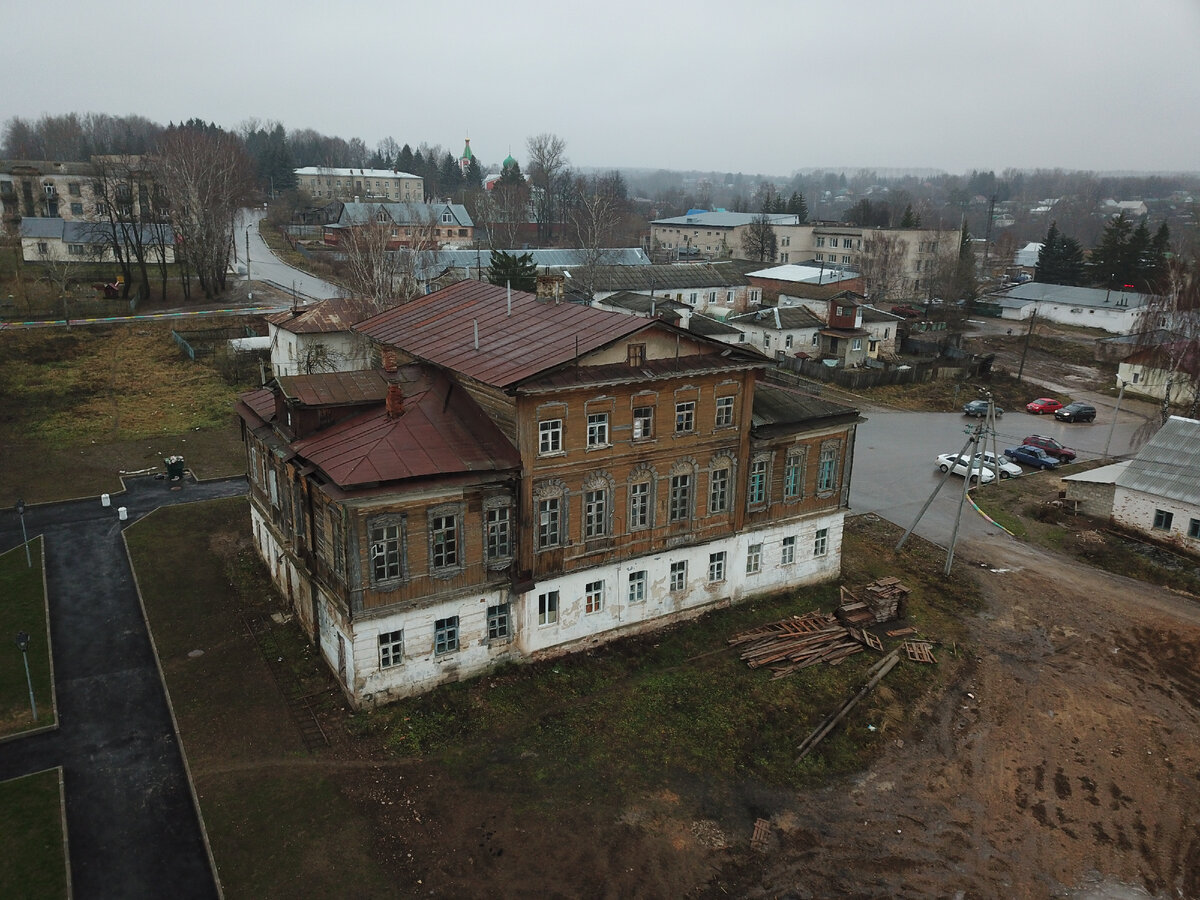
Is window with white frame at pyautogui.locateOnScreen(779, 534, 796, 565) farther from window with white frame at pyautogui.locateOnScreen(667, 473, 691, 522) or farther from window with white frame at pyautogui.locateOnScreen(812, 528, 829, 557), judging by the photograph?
window with white frame at pyautogui.locateOnScreen(667, 473, 691, 522)

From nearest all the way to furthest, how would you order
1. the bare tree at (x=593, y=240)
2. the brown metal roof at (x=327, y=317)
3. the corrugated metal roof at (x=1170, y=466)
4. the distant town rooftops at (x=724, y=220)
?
the corrugated metal roof at (x=1170, y=466) → the brown metal roof at (x=327, y=317) → the bare tree at (x=593, y=240) → the distant town rooftops at (x=724, y=220)

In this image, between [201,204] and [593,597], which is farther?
[201,204]

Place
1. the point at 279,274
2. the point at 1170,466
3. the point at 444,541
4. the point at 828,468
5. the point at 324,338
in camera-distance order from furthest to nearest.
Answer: the point at 279,274, the point at 324,338, the point at 1170,466, the point at 828,468, the point at 444,541

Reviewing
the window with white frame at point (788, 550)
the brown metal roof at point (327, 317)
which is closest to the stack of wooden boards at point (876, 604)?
the window with white frame at point (788, 550)

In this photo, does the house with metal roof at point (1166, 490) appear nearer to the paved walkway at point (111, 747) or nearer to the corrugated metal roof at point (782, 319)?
the corrugated metal roof at point (782, 319)

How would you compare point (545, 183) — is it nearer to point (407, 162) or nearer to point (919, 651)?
point (407, 162)

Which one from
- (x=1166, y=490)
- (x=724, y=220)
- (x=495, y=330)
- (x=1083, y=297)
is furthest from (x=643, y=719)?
(x=724, y=220)
